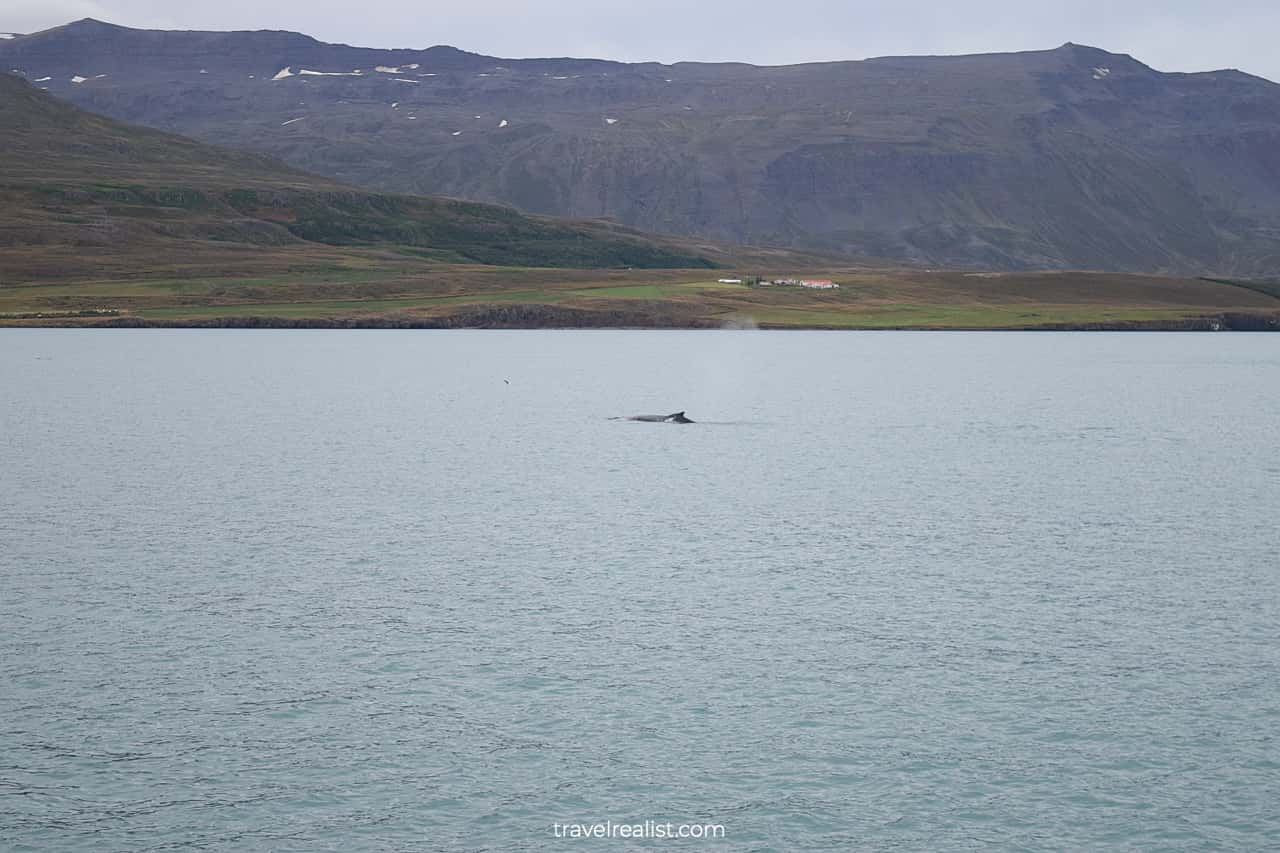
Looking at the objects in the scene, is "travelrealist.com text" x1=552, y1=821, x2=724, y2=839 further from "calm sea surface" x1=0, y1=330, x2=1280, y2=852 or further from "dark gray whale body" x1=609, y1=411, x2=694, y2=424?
"dark gray whale body" x1=609, y1=411, x2=694, y2=424

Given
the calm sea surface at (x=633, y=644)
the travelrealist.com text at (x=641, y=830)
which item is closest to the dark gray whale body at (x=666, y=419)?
the calm sea surface at (x=633, y=644)

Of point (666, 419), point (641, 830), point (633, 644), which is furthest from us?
point (666, 419)

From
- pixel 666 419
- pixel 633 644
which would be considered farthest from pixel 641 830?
pixel 666 419

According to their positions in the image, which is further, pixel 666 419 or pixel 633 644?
pixel 666 419

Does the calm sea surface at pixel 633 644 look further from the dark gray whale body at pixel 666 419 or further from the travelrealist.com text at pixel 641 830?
the dark gray whale body at pixel 666 419

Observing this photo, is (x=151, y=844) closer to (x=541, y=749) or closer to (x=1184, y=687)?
(x=541, y=749)

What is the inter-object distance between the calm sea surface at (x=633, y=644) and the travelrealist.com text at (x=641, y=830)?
0.78 feet

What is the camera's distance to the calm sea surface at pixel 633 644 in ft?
72.8

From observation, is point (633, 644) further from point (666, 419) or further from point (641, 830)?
point (666, 419)

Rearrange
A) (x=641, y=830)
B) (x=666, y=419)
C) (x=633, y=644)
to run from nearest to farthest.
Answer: (x=641, y=830)
(x=633, y=644)
(x=666, y=419)

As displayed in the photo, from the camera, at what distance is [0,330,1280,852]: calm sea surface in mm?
22188

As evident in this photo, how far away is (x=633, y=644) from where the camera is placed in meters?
31.3

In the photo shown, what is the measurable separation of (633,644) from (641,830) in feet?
33.2

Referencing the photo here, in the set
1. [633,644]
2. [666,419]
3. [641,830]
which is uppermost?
[666,419]
